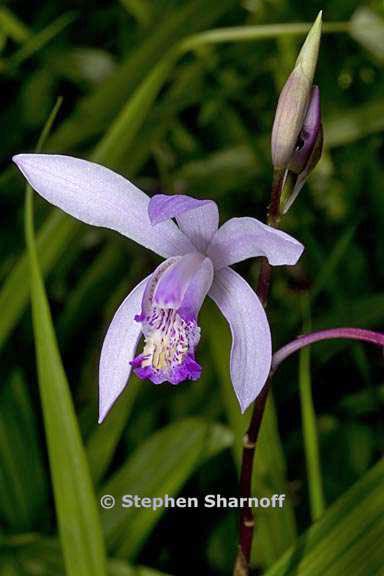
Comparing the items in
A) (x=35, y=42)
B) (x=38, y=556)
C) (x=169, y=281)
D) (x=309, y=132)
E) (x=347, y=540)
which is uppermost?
(x=35, y=42)

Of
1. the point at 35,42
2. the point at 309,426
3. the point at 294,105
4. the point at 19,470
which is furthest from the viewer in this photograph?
the point at 35,42

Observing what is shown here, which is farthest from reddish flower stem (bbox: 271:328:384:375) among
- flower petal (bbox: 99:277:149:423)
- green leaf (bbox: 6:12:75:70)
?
green leaf (bbox: 6:12:75:70)

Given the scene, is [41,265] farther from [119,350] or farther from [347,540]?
[347,540]

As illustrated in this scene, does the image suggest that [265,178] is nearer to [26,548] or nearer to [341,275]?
[341,275]

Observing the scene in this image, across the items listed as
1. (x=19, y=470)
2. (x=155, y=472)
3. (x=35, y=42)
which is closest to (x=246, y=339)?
(x=155, y=472)

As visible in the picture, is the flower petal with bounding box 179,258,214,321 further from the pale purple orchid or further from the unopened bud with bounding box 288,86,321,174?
the unopened bud with bounding box 288,86,321,174

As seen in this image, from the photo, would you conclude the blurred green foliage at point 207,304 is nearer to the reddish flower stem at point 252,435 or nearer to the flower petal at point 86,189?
the reddish flower stem at point 252,435
